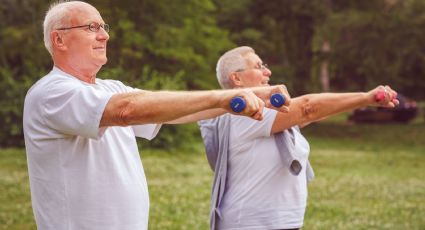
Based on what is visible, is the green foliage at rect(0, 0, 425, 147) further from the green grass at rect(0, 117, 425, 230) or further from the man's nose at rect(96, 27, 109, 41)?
the man's nose at rect(96, 27, 109, 41)

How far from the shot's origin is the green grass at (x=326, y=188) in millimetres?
11891

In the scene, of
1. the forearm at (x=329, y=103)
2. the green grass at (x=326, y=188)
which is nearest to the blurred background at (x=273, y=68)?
the green grass at (x=326, y=188)

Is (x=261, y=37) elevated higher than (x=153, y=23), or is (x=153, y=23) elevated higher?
(x=153, y=23)

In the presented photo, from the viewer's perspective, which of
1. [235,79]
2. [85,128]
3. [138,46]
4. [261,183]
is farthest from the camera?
[138,46]

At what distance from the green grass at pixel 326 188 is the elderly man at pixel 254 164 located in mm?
5913

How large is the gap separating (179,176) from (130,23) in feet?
45.6

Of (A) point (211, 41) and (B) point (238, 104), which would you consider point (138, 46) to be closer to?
(A) point (211, 41)

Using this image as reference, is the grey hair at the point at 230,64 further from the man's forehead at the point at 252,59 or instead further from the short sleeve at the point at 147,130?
the short sleeve at the point at 147,130

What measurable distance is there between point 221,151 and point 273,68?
3458 cm

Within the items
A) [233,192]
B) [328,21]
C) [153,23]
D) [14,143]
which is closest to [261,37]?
[328,21]

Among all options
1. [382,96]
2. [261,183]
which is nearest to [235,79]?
[261,183]

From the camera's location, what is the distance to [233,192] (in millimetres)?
5090

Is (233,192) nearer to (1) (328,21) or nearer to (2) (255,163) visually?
(2) (255,163)

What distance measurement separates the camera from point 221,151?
17.0 ft
